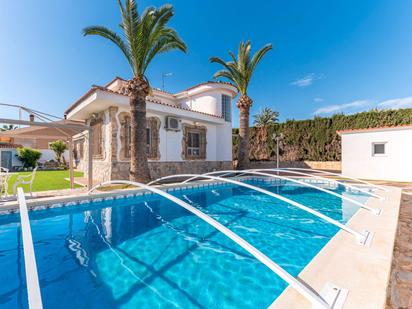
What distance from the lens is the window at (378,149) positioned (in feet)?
52.1

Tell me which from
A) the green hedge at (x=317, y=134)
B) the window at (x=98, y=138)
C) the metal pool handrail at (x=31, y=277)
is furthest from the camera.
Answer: the green hedge at (x=317, y=134)

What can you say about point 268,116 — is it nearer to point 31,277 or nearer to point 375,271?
point 375,271

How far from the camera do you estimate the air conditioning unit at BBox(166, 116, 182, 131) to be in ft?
56.3

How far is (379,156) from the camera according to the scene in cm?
1595

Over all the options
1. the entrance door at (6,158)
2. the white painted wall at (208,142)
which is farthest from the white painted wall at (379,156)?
the entrance door at (6,158)

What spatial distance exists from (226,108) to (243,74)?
4137 mm

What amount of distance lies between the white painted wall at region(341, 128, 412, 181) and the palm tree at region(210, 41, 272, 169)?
8674 mm

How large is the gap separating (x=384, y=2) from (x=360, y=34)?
3541 millimetres

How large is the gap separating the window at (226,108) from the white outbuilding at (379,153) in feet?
36.0

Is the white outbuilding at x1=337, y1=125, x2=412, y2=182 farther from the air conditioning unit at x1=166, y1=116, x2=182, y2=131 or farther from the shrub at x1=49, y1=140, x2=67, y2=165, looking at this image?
the shrub at x1=49, y1=140, x2=67, y2=165

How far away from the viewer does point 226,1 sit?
2042cm

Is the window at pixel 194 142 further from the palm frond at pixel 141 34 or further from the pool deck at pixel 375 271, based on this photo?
the pool deck at pixel 375 271

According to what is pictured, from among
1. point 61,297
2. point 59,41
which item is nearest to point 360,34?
point 59,41

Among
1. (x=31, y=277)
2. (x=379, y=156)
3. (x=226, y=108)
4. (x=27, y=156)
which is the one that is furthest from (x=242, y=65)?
(x=27, y=156)
